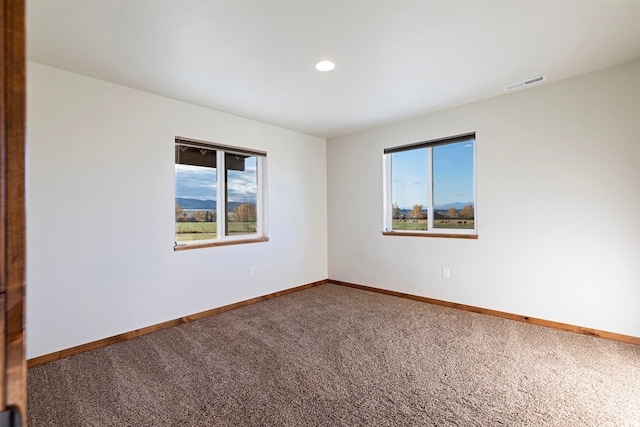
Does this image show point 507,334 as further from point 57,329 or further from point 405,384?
point 57,329

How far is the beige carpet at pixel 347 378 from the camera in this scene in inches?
69.2

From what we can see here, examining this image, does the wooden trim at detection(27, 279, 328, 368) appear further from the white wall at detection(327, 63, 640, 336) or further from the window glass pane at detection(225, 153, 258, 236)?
the white wall at detection(327, 63, 640, 336)

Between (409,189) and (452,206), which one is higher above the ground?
(409,189)

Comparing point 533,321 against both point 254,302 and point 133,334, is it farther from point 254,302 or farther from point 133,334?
point 133,334

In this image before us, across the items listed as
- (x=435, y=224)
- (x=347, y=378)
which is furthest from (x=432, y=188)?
(x=347, y=378)

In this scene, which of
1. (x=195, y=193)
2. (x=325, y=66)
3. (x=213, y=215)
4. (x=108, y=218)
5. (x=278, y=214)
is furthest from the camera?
(x=278, y=214)

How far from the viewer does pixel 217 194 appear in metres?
3.72

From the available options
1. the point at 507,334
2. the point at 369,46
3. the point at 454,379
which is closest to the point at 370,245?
the point at 507,334

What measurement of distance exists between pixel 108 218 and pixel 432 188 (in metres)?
3.55

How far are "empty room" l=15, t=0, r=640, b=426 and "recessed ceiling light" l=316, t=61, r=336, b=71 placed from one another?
6 centimetres

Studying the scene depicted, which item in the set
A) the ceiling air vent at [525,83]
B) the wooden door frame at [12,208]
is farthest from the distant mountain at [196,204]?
the ceiling air vent at [525,83]

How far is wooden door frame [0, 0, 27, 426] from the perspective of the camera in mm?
380

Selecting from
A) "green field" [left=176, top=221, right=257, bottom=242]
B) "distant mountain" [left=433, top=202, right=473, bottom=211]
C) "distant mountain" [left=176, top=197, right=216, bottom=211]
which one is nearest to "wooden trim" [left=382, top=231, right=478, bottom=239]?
"distant mountain" [left=433, top=202, right=473, bottom=211]

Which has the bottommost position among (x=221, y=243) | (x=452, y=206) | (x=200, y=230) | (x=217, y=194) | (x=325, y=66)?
(x=221, y=243)
